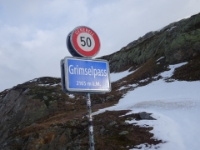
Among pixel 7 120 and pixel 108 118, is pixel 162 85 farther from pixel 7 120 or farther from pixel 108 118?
pixel 7 120

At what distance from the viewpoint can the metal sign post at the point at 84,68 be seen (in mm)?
5249

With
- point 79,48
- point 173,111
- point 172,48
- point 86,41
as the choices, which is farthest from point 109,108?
point 79,48

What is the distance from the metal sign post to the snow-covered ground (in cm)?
1015

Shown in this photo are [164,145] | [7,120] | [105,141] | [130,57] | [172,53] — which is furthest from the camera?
[130,57]

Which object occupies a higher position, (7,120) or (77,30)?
(77,30)

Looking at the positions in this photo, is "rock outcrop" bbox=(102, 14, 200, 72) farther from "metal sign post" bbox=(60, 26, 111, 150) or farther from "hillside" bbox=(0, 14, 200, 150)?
"metal sign post" bbox=(60, 26, 111, 150)

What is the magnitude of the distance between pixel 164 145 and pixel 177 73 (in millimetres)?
24247

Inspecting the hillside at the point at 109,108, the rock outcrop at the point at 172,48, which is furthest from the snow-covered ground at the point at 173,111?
the rock outcrop at the point at 172,48

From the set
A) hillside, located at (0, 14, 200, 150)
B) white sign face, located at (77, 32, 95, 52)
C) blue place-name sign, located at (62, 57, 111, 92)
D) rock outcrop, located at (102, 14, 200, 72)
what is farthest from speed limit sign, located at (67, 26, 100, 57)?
rock outcrop, located at (102, 14, 200, 72)

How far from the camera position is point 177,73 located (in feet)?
122

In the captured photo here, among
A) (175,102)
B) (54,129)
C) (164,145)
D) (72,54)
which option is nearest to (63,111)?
(54,129)

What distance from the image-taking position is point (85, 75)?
5473 millimetres

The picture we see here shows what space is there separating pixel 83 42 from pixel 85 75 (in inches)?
33.2

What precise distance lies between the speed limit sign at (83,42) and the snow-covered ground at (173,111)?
10.3 meters
